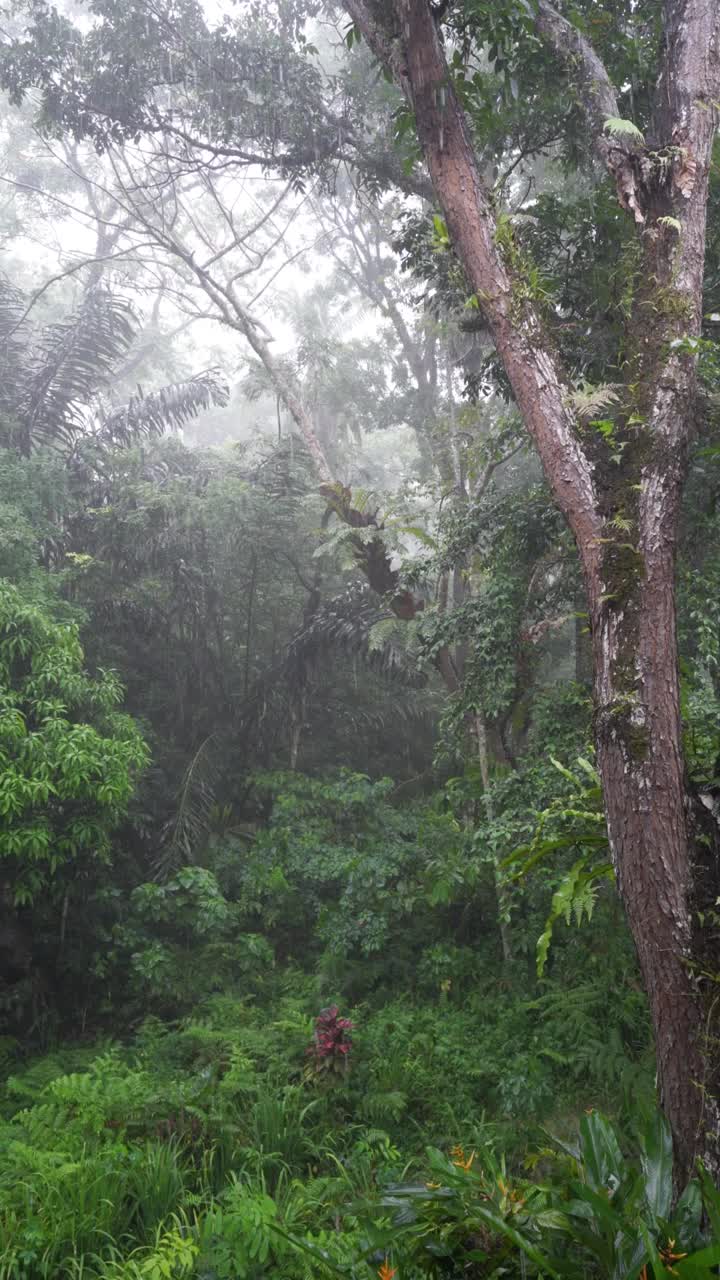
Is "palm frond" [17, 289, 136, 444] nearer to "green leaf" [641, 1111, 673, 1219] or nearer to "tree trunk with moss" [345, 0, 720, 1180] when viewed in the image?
"tree trunk with moss" [345, 0, 720, 1180]

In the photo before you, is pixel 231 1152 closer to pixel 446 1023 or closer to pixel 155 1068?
pixel 155 1068

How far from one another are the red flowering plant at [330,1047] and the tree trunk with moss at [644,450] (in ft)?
9.16

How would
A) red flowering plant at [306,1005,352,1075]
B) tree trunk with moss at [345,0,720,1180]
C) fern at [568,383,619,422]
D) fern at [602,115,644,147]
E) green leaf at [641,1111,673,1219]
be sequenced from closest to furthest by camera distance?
green leaf at [641,1111,673,1219]
tree trunk with moss at [345,0,720,1180]
fern at [568,383,619,422]
fern at [602,115,644,147]
red flowering plant at [306,1005,352,1075]

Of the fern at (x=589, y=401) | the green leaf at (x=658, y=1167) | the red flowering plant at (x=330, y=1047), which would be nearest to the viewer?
the green leaf at (x=658, y=1167)

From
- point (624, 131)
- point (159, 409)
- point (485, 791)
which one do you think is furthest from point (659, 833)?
point (159, 409)

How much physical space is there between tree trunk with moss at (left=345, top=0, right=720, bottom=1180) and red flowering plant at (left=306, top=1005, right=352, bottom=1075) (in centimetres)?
279

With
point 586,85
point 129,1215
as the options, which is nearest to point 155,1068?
point 129,1215

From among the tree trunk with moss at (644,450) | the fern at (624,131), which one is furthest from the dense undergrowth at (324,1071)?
the fern at (624,131)

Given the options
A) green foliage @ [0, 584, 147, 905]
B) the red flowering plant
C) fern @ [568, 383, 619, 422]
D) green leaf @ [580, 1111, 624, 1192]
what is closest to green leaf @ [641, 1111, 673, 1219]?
green leaf @ [580, 1111, 624, 1192]

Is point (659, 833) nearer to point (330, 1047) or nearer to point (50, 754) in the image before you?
point (330, 1047)

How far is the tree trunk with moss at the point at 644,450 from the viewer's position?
7.27 feet

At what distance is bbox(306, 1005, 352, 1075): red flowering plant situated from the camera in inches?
181

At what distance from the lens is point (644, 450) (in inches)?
112

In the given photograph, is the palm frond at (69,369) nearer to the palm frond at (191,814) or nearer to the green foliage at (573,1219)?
the palm frond at (191,814)
